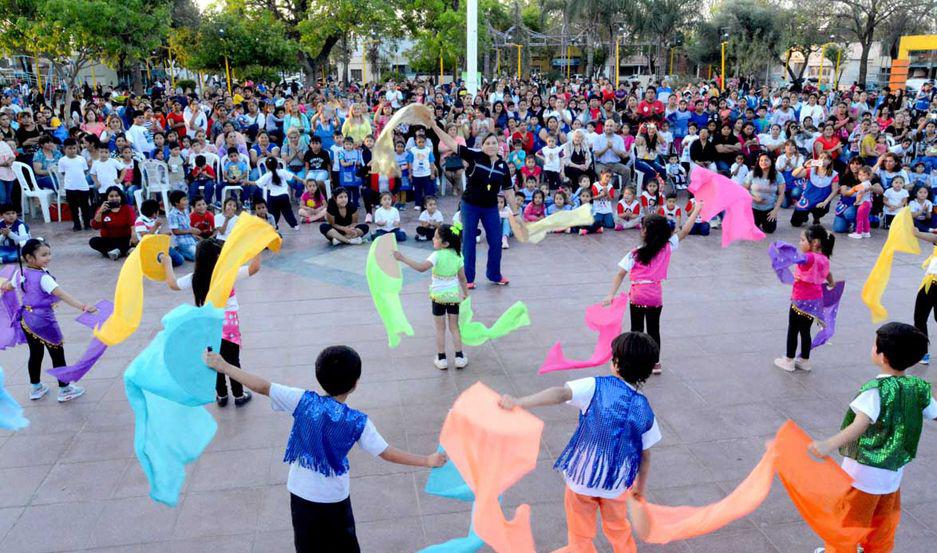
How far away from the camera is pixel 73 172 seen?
11289 mm

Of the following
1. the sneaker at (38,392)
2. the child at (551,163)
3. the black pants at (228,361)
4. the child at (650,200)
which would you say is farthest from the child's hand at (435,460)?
the child at (551,163)

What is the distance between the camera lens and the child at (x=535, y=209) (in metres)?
11.5

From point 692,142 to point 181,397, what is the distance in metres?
11.9

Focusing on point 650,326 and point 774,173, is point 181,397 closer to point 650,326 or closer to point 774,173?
point 650,326

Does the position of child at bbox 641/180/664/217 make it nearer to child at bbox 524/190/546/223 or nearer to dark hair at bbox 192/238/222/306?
child at bbox 524/190/546/223

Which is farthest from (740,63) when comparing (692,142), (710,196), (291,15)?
(710,196)

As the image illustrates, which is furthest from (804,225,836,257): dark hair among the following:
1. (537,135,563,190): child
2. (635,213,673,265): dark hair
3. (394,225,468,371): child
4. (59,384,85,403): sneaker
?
(537,135,563,190): child

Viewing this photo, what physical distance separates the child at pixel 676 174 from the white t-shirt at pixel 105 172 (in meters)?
9.42

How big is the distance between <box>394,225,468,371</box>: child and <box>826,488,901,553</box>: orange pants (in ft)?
10.7

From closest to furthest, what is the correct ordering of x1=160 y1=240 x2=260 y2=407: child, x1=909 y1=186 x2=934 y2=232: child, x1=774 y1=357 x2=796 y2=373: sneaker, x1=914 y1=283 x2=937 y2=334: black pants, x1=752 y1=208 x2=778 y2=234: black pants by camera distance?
1. x1=160 y1=240 x2=260 y2=407: child
2. x1=914 y1=283 x2=937 y2=334: black pants
3. x1=774 y1=357 x2=796 y2=373: sneaker
4. x1=909 y1=186 x2=934 y2=232: child
5. x1=752 y1=208 x2=778 y2=234: black pants

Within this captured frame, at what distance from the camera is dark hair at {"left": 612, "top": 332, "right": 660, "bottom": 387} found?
10.00 feet

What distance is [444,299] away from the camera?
5953mm

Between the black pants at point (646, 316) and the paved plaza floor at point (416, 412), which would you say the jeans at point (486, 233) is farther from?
the black pants at point (646, 316)

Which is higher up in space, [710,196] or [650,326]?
[710,196]
